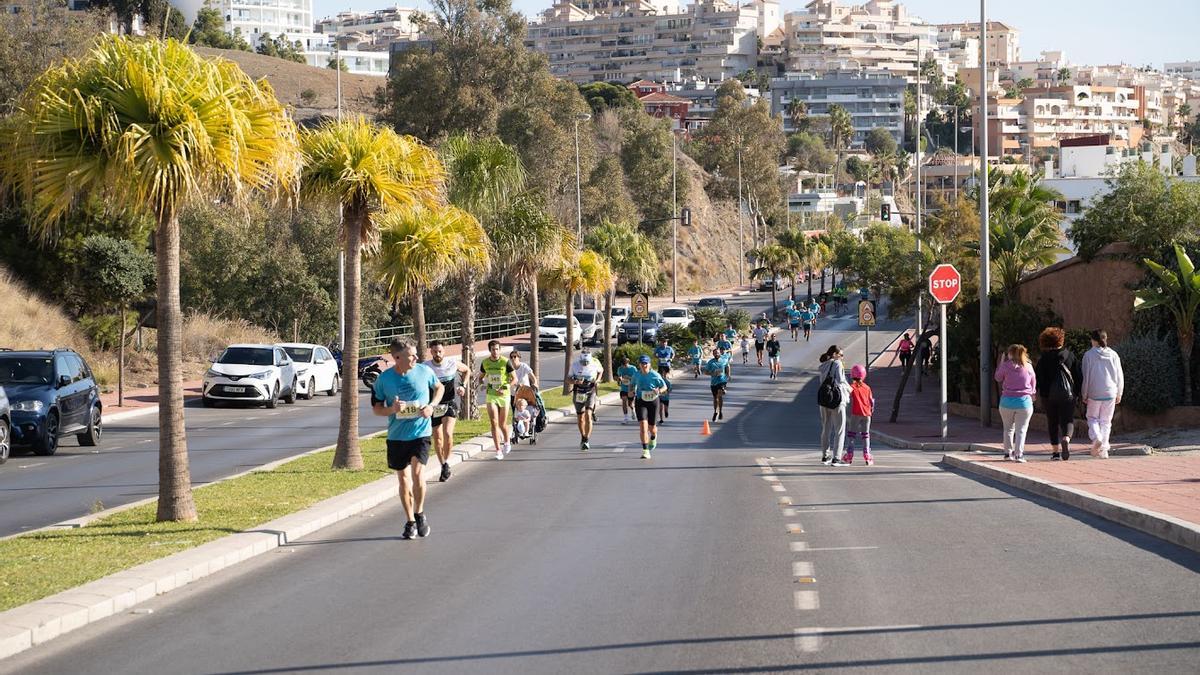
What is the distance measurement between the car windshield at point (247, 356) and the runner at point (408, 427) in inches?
1041

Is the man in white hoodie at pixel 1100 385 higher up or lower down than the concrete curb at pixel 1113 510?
higher up

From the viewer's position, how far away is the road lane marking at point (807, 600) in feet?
30.5

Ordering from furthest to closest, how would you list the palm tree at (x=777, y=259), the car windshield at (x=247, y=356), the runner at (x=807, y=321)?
the palm tree at (x=777, y=259) < the runner at (x=807, y=321) < the car windshield at (x=247, y=356)

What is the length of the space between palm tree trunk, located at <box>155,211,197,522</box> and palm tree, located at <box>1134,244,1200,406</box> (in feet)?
58.8

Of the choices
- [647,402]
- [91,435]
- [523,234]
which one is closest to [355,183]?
[647,402]

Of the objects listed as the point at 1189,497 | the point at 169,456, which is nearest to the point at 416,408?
the point at 169,456

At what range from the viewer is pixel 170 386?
1357 centimetres

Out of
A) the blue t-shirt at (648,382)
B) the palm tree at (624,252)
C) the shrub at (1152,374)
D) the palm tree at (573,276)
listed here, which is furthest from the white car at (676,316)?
the blue t-shirt at (648,382)

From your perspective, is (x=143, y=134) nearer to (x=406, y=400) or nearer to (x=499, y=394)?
(x=406, y=400)

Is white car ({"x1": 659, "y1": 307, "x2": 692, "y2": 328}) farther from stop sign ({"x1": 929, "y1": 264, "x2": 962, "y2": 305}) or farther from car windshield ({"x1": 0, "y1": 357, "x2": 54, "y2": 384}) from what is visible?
car windshield ({"x1": 0, "y1": 357, "x2": 54, "y2": 384})

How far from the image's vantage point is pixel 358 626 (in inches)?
353

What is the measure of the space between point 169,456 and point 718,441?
1638cm

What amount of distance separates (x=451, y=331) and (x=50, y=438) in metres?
42.1

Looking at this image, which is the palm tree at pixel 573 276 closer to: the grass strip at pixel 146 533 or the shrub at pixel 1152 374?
the shrub at pixel 1152 374
